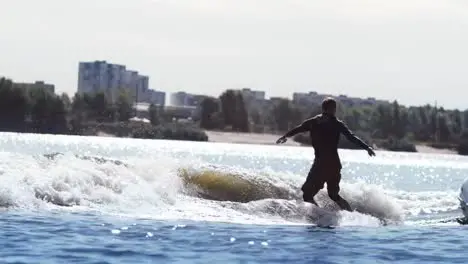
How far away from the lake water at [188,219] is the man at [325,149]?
0.48 meters

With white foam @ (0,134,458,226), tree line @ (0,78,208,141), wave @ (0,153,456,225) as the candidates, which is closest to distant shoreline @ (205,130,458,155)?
tree line @ (0,78,208,141)

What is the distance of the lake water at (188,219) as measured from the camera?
13.4 meters

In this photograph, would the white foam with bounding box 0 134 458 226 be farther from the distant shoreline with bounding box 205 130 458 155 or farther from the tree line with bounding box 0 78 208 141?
the distant shoreline with bounding box 205 130 458 155

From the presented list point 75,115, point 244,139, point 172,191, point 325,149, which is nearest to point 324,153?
point 325,149

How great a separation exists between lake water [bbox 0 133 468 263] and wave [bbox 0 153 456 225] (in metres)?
0.02

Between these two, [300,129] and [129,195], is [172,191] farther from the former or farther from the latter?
[300,129]

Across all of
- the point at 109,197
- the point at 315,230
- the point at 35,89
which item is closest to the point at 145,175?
the point at 109,197

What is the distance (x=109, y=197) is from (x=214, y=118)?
6770 inches

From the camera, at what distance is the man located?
20.0 meters

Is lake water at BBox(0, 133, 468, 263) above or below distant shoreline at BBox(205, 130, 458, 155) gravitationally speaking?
below

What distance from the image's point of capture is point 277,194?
22.1 m

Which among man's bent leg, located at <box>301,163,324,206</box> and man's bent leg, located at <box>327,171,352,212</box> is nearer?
man's bent leg, located at <box>301,163,324,206</box>

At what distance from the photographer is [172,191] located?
20.3 m

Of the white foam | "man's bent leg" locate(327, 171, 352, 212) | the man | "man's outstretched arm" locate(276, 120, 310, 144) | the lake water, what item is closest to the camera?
the lake water
